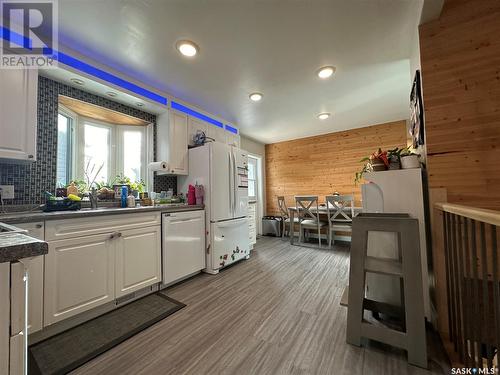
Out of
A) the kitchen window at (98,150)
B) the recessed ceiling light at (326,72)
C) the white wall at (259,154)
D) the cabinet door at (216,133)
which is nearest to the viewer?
the kitchen window at (98,150)

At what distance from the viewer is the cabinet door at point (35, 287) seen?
1.35m

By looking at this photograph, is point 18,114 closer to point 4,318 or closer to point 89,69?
point 89,69

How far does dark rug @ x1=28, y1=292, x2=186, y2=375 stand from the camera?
1257mm

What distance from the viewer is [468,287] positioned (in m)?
1.04

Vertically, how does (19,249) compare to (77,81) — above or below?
below

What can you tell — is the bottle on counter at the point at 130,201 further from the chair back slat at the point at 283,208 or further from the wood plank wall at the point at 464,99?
the chair back slat at the point at 283,208

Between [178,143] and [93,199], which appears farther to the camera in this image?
[178,143]

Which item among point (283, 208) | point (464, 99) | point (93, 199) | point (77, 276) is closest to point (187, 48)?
point (93, 199)

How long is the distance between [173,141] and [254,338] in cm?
243

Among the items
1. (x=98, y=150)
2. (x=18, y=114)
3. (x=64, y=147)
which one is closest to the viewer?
(x=18, y=114)

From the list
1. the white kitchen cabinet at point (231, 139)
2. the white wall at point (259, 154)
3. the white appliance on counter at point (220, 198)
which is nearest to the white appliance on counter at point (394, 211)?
the white appliance on counter at point (220, 198)

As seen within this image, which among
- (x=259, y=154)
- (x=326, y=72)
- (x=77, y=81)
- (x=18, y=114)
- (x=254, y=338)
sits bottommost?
(x=254, y=338)

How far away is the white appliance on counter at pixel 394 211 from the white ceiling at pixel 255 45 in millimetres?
1269

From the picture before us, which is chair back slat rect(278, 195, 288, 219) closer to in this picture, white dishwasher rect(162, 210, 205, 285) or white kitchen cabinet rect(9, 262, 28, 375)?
white dishwasher rect(162, 210, 205, 285)
